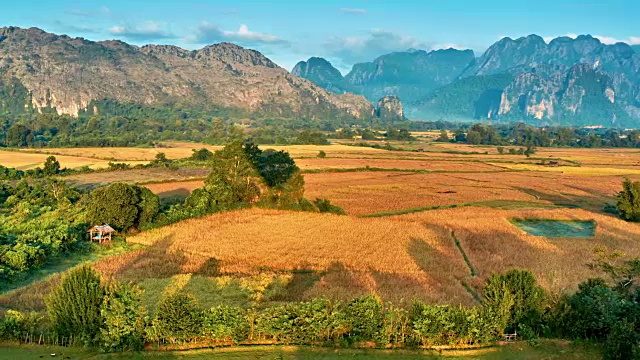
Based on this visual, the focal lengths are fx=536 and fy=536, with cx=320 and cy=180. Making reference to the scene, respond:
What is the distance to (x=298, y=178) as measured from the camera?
41000 millimetres

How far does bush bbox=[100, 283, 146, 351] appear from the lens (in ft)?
46.0

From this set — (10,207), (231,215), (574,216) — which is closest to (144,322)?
(231,215)

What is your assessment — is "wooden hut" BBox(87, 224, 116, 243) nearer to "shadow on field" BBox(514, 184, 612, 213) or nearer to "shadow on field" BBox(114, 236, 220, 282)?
"shadow on field" BBox(114, 236, 220, 282)

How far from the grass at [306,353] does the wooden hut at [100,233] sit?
1421 cm

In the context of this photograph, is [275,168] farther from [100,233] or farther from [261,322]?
[261,322]

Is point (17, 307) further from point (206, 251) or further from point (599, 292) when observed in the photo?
point (599, 292)

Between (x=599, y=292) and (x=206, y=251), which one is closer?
(x=599, y=292)

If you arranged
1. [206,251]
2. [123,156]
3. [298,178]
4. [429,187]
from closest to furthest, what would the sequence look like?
[206,251] < [298,178] < [429,187] < [123,156]

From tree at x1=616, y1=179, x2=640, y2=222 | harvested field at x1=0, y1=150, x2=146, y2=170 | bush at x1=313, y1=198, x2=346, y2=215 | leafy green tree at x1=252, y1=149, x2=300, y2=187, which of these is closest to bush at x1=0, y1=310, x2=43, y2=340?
bush at x1=313, y1=198, x2=346, y2=215

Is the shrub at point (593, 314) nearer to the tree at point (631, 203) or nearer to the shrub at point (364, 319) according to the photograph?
the shrub at point (364, 319)

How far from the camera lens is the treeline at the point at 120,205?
25.1 metres

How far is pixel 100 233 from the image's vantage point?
28.3m

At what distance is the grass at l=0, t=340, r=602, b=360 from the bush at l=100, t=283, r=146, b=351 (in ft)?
0.97

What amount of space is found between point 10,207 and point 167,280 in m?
23.8
